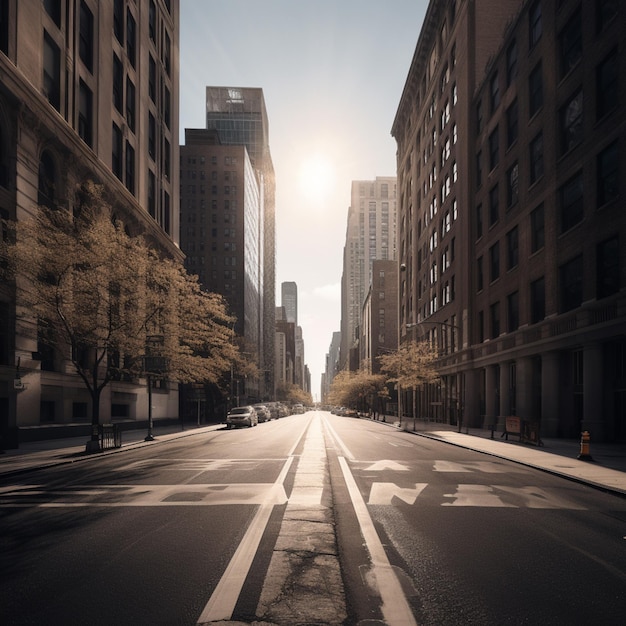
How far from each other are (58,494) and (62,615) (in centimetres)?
739

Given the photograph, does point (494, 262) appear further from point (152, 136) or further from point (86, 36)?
point (86, 36)

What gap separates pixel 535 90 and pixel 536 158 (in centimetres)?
439

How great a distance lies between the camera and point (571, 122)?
2841 centimetres

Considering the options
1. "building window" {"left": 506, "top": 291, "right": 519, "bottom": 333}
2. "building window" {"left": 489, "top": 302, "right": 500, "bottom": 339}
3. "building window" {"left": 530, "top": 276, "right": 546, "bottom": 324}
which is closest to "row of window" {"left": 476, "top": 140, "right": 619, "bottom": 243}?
"building window" {"left": 530, "top": 276, "right": 546, "bottom": 324}


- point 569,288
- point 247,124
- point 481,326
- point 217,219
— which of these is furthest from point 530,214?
point 247,124

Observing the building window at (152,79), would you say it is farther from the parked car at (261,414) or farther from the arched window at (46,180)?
the parked car at (261,414)

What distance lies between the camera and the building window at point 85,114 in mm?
33188

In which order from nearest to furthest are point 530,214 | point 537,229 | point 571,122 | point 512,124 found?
point 571,122, point 537,229, point 530,214, point 512,124

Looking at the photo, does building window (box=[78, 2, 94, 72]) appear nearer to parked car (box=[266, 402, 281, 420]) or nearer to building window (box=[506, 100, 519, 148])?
building window (box=[506, 100, 519, 148])

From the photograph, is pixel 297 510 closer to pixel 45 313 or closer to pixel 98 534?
pixel 98 534

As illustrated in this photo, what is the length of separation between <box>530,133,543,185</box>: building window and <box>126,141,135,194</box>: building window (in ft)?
93.9

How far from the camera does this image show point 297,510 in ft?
30.0

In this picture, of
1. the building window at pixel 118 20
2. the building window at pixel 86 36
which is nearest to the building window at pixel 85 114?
the building window at pixel 86 36

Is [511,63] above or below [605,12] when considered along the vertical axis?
above
